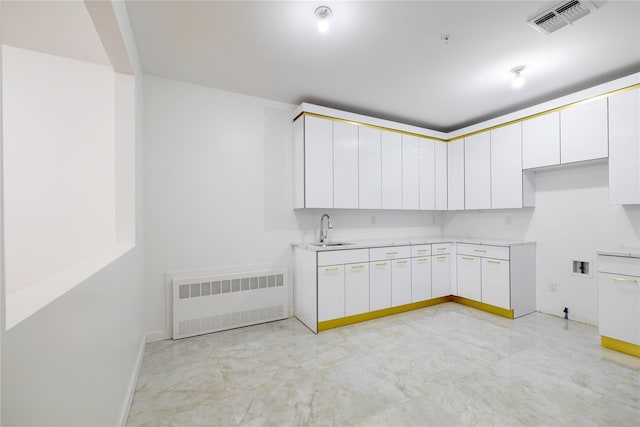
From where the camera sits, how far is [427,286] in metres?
3.82

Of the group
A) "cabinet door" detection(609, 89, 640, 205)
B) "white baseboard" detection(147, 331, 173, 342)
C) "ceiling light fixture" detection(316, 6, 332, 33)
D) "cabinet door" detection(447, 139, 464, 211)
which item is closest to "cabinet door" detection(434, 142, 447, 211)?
"cabinet door" detection(447, 139, 464, 211)

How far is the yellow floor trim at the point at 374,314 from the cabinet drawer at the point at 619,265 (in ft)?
6.04

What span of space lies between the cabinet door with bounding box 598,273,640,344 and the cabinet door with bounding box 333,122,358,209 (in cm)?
257

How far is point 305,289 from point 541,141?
10.9ft

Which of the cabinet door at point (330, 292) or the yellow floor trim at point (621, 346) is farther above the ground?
the cabinet door at point (330, 292)

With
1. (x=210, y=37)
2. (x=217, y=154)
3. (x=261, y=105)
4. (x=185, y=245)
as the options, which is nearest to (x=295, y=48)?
(x=210, y=37)

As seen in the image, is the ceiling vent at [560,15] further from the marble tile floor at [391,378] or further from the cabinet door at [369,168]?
the marble tile floor at [391,378]

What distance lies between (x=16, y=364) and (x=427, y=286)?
12.8 feet

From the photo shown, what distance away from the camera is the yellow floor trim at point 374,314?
3123mm

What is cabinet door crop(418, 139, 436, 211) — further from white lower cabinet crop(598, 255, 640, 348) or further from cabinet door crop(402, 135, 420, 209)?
white lower cabinet crop(598, 255, 640, 348)

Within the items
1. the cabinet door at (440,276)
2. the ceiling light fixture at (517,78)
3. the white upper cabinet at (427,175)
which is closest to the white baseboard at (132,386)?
the cabinet door at (440,276)

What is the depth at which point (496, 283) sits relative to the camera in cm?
352

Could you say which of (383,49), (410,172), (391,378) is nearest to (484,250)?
(410,172)

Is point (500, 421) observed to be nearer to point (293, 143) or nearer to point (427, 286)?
point (427, 286)
